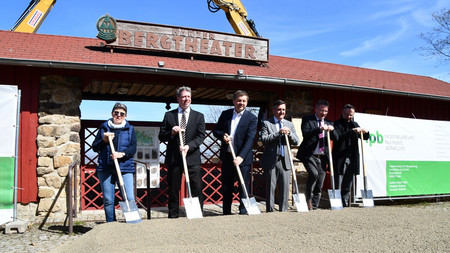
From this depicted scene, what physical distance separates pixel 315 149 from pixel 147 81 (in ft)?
10.3

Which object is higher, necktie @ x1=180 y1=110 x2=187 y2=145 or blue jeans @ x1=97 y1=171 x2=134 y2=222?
necktie @ x1=180 y1=110 x2=187 y2=145

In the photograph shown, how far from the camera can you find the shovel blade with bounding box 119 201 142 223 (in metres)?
3.27

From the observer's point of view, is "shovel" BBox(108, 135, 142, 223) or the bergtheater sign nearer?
"shovel" BBox(108, 135, 142, 223)

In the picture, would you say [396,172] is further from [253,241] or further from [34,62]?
[34,62]

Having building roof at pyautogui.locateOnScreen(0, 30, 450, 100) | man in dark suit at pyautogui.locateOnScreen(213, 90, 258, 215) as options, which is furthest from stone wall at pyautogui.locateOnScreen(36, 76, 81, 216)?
man in dark suit at pyautogui.locateOnScreen(213, 90, 258, 215)

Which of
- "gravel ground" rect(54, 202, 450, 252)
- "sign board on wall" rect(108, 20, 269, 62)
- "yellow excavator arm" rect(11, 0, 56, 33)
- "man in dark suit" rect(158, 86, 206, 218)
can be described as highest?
"yellow excavator arm" rect(11, 0, 56, 33)

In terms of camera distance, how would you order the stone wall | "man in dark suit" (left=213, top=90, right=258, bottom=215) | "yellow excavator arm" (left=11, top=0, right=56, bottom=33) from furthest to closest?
"yellow excavator arm" (left=11, top=0, right=56, bottom=33) → the stone wall → "man in dark suit" (left=213, top=90, right=258, bottom=215)

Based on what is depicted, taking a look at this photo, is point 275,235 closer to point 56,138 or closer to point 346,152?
point 346,152

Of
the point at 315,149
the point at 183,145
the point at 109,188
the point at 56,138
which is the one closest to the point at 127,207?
the point at 109,188

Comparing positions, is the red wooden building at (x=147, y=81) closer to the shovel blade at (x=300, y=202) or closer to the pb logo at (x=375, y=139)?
the pb logo at (x=375, y=139)

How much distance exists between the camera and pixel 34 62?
17.2 ft

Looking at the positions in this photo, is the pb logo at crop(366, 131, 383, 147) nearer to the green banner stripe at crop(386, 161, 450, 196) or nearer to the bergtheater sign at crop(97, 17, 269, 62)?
the green banner stripe at crop(386, 161, 450, 196)

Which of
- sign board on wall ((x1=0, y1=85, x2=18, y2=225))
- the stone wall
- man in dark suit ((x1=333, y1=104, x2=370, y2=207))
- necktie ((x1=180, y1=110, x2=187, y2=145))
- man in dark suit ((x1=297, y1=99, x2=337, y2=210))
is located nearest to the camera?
necktie ((x1=180, y1=110, x2=187, y2=145))

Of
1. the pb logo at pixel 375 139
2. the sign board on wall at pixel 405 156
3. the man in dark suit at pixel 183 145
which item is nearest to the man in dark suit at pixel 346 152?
the sign board on wall at pixel 405 156
